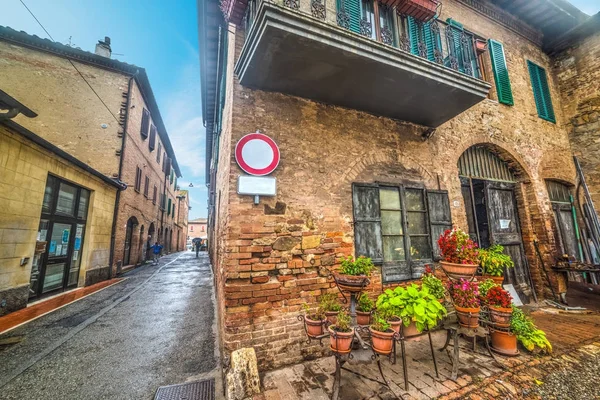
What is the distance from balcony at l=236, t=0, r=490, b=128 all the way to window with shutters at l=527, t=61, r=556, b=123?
4.24 meters

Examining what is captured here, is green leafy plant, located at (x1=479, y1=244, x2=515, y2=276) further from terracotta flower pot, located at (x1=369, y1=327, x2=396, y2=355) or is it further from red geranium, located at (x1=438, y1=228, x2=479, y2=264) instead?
terracotta flower pot, located at (x1=369, y1=327, x2=396, y2=355)

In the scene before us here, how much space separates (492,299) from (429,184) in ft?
7.37

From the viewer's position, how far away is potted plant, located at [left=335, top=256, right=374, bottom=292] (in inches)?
111

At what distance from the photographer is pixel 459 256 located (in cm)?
320

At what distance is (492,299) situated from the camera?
11.1ft

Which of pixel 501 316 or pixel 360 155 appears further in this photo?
pixel 360 155

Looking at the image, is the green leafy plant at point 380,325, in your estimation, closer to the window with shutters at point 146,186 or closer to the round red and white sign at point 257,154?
the round red and white sign at point 257,154

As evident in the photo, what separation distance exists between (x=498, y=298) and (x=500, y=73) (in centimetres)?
630

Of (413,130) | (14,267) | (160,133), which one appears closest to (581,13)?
(413,130)

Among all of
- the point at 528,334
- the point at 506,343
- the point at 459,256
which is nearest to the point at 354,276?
the point at 459,256

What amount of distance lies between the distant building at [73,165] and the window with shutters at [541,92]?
12.6 metres

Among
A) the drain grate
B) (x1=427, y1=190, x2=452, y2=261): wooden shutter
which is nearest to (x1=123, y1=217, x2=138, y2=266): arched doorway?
the drain grate

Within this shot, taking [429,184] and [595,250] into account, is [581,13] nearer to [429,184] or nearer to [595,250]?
[595,250]

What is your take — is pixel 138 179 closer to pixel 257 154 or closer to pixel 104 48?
pixel 104 48
